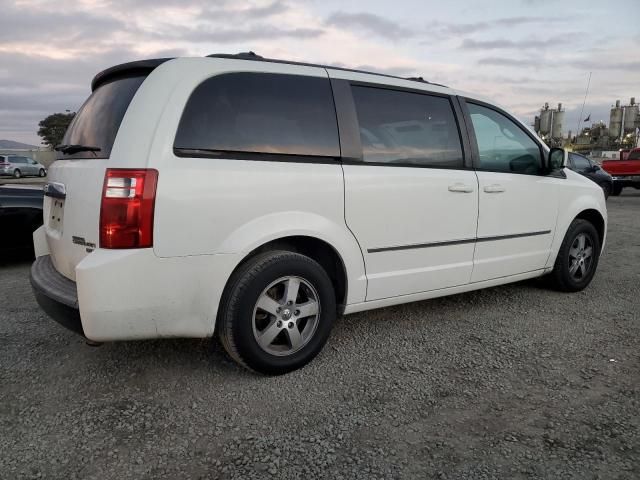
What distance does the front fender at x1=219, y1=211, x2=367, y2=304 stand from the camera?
8.89 feet

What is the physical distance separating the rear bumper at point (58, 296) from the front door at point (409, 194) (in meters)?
1.56

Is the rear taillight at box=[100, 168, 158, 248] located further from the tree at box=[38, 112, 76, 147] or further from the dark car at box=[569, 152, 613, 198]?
the tree at box=[38, 112, 76, 147]

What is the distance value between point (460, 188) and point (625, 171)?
17.1 m

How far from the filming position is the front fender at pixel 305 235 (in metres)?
2.71

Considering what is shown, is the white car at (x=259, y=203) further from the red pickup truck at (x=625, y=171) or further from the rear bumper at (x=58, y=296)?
the red pickup truck at (x=625, y=171)

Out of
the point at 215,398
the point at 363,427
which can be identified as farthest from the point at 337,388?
the point at 215,398

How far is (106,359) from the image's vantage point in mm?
3203

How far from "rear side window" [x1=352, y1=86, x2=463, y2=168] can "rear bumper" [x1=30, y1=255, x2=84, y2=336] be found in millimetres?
1853

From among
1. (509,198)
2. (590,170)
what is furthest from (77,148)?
(590,170)

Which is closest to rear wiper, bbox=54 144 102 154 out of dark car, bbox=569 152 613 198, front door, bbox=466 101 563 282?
Result: front door, bbox=466 101 563 282

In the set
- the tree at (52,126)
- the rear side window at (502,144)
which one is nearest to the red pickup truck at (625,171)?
the rear side window at (502,144)

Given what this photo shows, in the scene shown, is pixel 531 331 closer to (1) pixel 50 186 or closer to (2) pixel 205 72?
(2) pixel 205 72

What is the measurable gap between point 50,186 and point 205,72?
124cm

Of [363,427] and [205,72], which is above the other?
[205,72]
